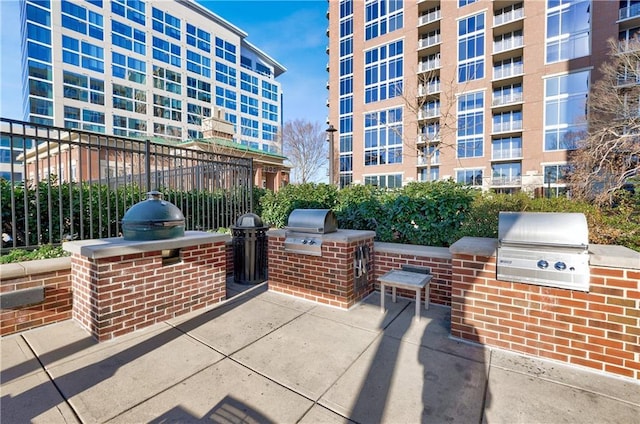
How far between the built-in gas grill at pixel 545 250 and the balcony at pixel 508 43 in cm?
3213

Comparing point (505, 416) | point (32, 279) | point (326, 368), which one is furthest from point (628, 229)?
point (32, 279)

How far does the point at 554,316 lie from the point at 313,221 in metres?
2.96

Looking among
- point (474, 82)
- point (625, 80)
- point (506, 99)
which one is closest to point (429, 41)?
point (474, 82)

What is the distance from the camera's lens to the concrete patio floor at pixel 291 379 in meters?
2.07

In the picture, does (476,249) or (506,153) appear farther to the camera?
(506,153)

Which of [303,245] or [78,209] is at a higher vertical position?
[78,209]

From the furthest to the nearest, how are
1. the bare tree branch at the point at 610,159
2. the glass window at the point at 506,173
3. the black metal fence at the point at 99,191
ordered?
the glass window at the point at 506,173 → the bare tree branch at the point at 610,159 → the black metal fence at the point at 99,191

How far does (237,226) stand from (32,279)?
9.08 ft

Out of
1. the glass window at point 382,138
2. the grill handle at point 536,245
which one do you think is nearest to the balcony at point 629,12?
the glass window at point 382,138

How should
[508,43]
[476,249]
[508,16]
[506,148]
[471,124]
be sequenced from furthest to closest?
1. [471,124]
2. [506,148]
3. [508,43]
4. [508,16]
5. [476,249]

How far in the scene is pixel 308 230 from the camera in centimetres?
428

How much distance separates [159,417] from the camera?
2.03m

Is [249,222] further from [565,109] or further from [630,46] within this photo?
[565,109]

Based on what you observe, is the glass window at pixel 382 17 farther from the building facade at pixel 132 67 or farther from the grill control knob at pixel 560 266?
the grill control knob at pixel 560 266
